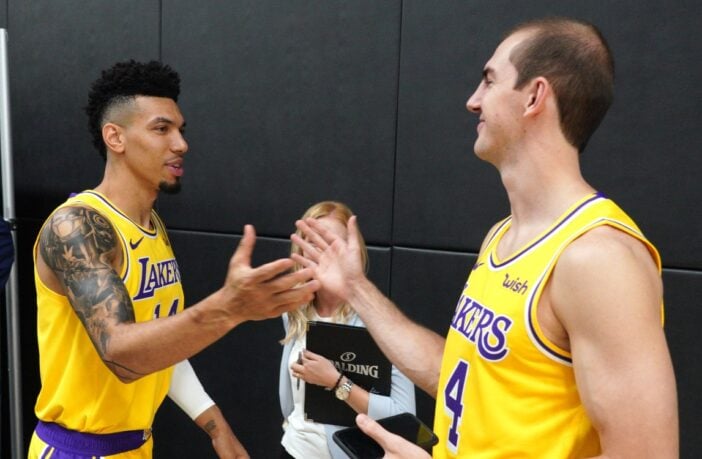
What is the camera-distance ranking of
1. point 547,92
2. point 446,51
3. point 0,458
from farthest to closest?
1. point 0,458
2. point 446,51
3. point 547,92

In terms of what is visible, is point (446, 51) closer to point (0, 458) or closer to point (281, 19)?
point (281, 19)

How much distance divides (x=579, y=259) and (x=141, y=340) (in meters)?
0.88

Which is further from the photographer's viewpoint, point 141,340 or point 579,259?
point 141,340

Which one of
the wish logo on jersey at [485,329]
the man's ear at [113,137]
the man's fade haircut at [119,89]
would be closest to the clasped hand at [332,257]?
the wish logo on jersey at [485,329]

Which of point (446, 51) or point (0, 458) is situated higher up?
point (446, 51)

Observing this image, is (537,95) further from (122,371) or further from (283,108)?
(283,108)

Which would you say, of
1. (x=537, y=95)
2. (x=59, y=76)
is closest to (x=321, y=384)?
(x=537, y=95)

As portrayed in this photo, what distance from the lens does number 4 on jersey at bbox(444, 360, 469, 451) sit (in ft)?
3.55

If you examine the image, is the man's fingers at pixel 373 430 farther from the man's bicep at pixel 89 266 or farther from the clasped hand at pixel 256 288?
the man's bicep at pixel 89 266

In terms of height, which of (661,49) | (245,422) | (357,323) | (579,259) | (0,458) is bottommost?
(0,458)

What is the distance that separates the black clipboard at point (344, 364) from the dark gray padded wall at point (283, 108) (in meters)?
0.65

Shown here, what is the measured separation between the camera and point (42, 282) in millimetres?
1527

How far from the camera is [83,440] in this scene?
1556mm

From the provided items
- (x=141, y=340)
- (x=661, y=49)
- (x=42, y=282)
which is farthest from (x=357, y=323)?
(x=661, y=49)
